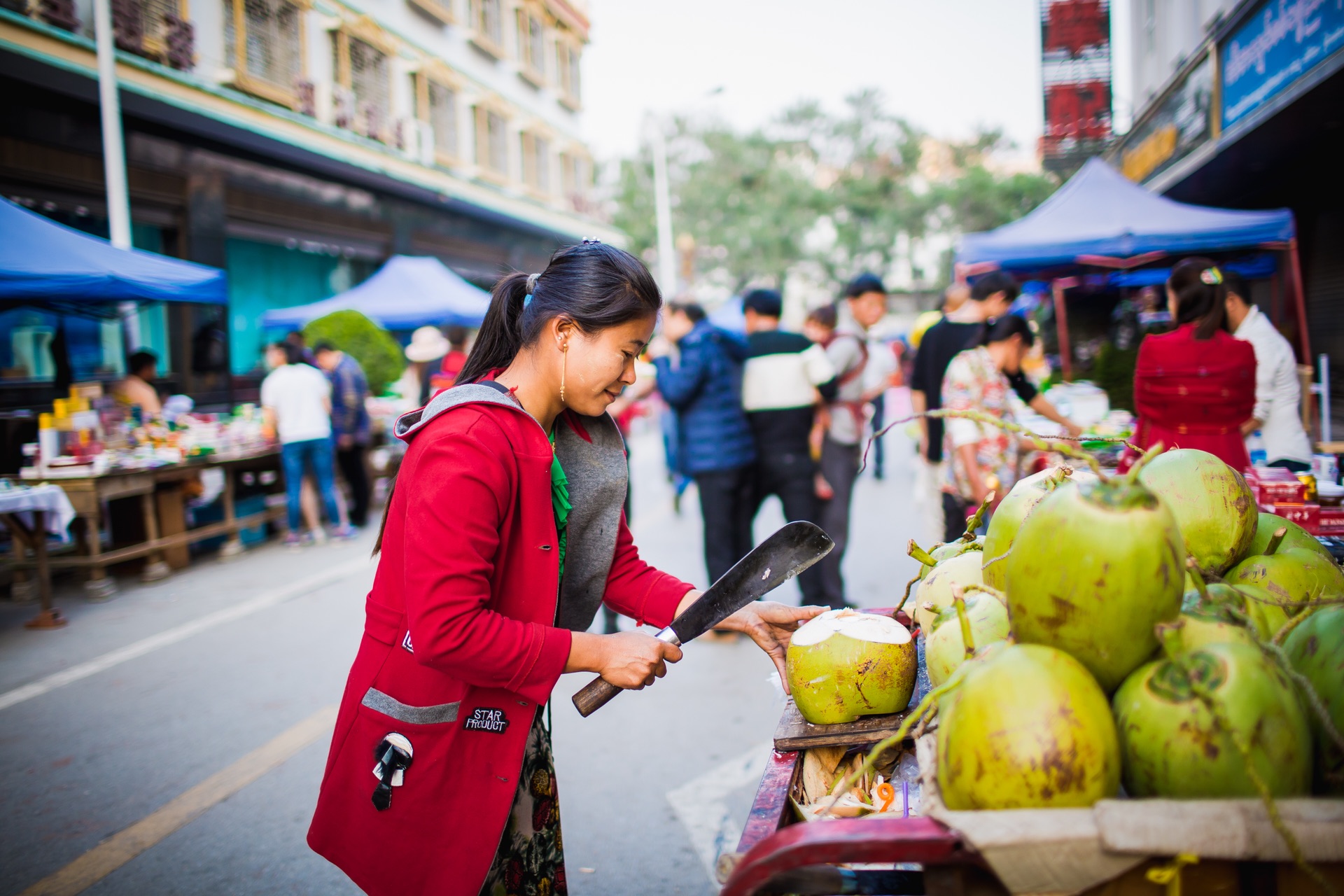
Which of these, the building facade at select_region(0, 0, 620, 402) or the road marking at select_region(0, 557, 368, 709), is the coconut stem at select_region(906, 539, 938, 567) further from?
the building facade at select_region(0, 0, 620, 402)

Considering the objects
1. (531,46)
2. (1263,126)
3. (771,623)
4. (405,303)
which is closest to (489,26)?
(531,46)

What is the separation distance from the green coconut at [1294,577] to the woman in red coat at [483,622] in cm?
104

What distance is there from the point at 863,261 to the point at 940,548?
35.4 m

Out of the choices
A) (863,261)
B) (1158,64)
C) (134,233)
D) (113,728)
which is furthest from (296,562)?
(863,261)

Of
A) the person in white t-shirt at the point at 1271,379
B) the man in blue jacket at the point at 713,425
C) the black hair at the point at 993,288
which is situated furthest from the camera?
the man in blue jacket at the point at 713,425

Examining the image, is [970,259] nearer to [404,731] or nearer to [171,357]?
[404,731]

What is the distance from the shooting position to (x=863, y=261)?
3566 cm

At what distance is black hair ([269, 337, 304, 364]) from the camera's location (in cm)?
804

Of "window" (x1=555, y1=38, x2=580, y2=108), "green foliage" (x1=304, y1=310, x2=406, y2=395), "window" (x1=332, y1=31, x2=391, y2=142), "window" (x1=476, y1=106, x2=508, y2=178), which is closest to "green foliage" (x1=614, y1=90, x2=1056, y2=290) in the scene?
"window" (x1=555, y1=38, x2=580, y2=108)

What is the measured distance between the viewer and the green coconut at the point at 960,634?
4.73 feet

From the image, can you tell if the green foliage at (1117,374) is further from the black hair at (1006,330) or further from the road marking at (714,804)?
the road marking at (714,804)

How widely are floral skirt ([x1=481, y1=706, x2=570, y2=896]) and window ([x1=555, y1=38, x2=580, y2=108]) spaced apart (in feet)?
77.5

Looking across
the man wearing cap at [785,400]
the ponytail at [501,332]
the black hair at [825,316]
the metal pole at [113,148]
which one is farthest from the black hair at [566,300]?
the metal pole at [113,148]

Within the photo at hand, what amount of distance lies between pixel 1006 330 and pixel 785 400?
1281mm
